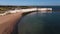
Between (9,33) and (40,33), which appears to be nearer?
(9,33)

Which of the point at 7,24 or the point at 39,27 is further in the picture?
the point at 39,27

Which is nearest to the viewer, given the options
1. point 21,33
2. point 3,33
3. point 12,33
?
point 3,33

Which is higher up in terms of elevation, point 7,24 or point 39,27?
point 7,24

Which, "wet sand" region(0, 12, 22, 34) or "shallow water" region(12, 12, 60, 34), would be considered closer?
"wet sand" region(0, 12, 22, 34)

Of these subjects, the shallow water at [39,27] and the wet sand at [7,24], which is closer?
the wet sand at [7,24]

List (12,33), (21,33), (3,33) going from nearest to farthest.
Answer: (3,33) → (12,33) → (21,33)

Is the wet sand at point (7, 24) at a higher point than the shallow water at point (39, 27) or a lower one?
higher

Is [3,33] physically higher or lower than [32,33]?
higher

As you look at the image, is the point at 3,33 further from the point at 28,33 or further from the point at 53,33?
the point at 53,33

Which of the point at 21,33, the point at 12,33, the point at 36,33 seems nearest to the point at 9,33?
the point at 12,33

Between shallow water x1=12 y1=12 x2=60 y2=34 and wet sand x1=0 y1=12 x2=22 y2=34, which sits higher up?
wet sand x1=0 y1=12 x2=22 y2=34
